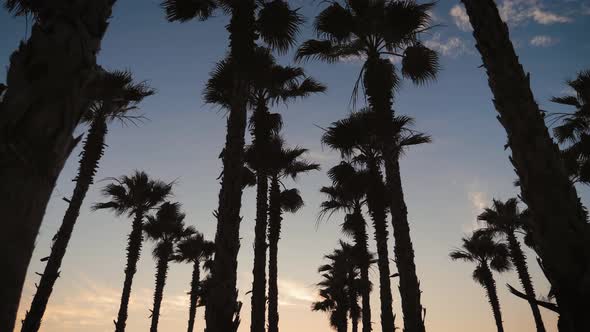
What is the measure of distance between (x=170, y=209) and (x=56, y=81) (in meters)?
23.9

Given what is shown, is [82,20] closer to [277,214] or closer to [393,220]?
[393,220]

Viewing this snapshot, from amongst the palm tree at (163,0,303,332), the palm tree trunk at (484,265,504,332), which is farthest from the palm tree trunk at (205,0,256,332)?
the palm tree trunk at (484,265,504,332)

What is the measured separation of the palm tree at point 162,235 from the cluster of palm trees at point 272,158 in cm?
11

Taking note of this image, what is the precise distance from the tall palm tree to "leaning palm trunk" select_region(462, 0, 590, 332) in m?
11.2

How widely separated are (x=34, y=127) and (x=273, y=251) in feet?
49.7

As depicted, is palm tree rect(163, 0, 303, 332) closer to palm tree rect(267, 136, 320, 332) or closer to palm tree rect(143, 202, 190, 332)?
palm tree rect(267, 136, 320, 332)

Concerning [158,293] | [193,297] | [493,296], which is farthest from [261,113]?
[493,296]

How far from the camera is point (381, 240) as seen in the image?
14.9 meters

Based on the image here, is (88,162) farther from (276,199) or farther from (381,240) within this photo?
(381,240)

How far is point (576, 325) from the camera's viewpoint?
2.73 metres

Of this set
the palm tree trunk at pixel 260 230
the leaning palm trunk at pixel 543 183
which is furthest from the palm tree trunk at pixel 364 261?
the leaning palm trunk at pixel 543 183

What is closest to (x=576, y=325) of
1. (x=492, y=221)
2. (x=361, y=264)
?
(x=361, y=264)

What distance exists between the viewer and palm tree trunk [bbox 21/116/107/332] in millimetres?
12117

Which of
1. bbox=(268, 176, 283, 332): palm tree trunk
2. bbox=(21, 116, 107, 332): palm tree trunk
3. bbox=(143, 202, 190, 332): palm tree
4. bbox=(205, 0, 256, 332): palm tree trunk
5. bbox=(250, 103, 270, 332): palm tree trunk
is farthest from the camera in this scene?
bbox=(143, 202, 190, 332): palm tree
